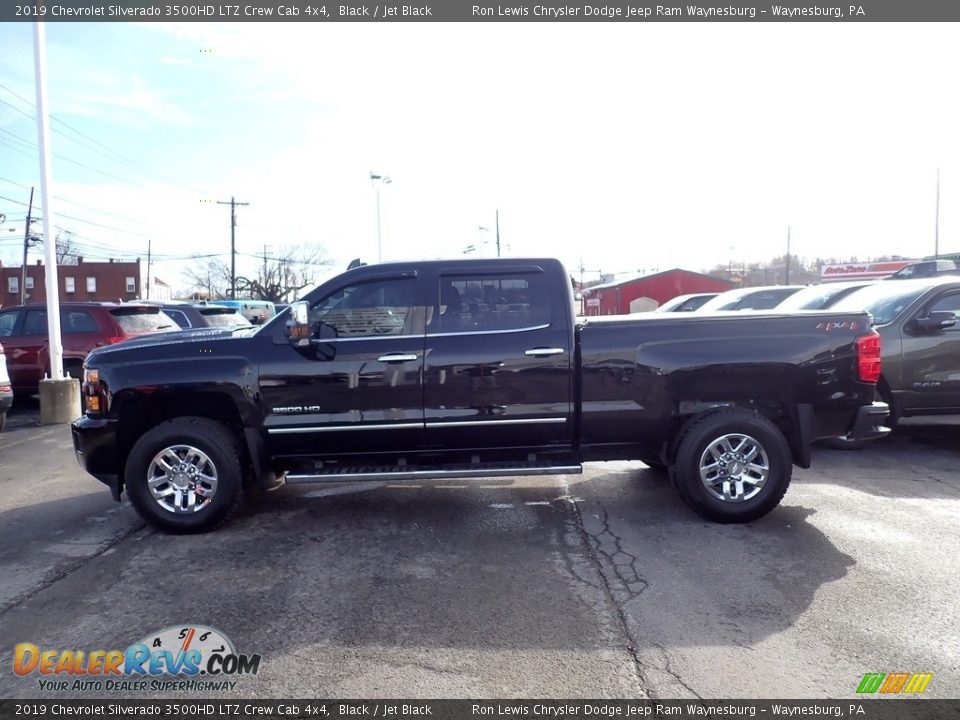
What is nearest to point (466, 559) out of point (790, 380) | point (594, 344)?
point (594, 344)

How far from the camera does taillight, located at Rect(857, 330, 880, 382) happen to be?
16.8 feet

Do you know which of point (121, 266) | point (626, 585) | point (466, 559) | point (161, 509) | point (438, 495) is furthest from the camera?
point (121, 266)

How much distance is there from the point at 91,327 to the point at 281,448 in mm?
8046

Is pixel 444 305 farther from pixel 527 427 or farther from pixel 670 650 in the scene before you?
pixel 670 650

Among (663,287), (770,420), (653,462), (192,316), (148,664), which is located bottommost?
(148,664)

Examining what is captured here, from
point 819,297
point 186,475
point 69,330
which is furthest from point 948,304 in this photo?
point 69,330

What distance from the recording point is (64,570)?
14.6 ft

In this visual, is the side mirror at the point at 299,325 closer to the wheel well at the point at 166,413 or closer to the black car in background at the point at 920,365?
the wheel well at the point at 166,413

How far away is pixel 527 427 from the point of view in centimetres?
516

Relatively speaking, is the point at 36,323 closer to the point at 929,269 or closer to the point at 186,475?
the point at 186,475

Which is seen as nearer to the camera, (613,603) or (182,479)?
(613,603)

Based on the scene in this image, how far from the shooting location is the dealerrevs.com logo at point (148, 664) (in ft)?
10.2

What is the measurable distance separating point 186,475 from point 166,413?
572mm

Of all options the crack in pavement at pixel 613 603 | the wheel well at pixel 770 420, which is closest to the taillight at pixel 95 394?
the crack in pavement at pixel 613 603
